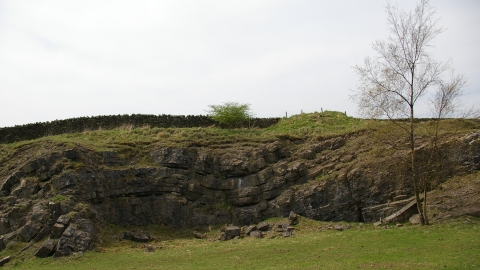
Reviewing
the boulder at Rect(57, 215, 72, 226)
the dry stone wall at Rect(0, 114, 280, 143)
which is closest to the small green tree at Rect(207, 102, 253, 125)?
the dry stone wall at Rect(0, 114, 280, 143)

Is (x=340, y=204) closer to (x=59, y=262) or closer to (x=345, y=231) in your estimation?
(x=345, y=231)

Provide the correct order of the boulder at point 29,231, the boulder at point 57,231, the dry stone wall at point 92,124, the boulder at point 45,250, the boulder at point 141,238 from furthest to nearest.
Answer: the dry stone wall at point 92,124
the boulder at point 141,238
the boulder at point 29,231
the boulder at point 57,231
the boulder at point 45,250

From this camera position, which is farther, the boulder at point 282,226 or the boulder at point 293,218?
the boulder at point 293,218

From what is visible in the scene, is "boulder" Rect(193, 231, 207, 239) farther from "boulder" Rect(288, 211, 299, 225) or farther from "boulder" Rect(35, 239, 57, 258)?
"boulder" Rect(35, 239, 57, 258)

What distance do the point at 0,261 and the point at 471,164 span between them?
98.8ft

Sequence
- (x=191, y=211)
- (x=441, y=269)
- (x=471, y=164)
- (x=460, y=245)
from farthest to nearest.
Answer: (x=191, y=211)
(x=471, y=164)
(x=460, y=245)
(x=441, y=269)

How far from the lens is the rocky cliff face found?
29562 mm

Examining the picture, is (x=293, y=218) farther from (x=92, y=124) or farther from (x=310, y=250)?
(x=92, y=124)

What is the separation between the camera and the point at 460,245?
20938 millimetres

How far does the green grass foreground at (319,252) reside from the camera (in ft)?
63.8

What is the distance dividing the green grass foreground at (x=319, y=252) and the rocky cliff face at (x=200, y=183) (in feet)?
10.4

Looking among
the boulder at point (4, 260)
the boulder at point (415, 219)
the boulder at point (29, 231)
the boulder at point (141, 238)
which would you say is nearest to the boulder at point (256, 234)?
the boulder at point (141, 238)

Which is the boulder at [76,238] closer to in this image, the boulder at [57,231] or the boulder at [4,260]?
the boulder at [57,231]

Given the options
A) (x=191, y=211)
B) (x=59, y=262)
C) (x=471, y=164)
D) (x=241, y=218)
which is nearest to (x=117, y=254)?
(x=59, y=262)
